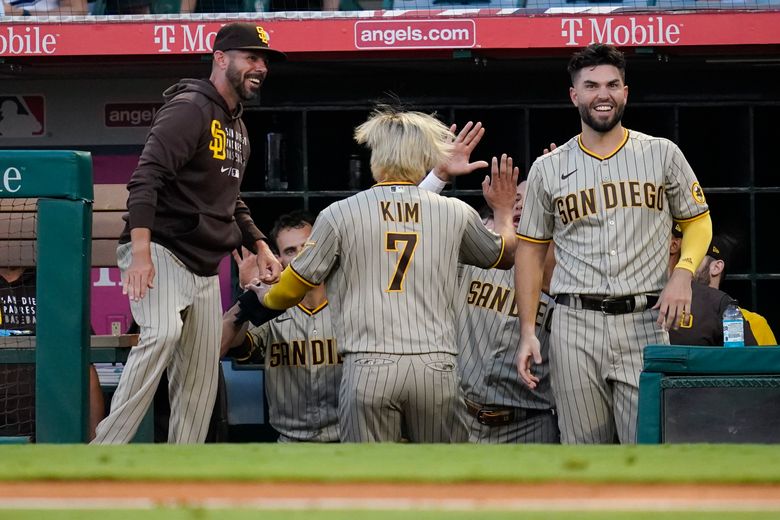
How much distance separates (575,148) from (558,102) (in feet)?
10.9

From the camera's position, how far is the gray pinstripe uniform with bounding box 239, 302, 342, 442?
5.44 m

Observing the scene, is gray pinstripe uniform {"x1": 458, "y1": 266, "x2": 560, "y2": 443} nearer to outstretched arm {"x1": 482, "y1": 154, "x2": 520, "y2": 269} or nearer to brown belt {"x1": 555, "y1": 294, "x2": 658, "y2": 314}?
outstretched arm {"x1": 482, "y1": 154, "x2": 520, "y2": 269}

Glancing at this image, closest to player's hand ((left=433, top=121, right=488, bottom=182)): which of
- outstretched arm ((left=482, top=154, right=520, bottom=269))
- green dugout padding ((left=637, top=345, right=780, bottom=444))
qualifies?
outstretched arm ((left=482, top=154, right=520, bottom=269))

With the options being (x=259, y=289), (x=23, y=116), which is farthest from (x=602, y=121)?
(x=23, y=116)

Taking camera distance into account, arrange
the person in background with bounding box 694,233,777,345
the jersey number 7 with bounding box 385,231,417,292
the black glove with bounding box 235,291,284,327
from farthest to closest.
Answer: the person in background with bounding box 694,233,777,345
the black glove with bounding box 235,291,284,327
the jersey number 7 with bounding box 385,231,417,292

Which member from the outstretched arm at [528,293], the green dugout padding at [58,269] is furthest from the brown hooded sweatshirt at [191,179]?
the outstretched arm at [528,293]

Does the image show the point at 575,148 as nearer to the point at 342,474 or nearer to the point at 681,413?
the point at 681,413

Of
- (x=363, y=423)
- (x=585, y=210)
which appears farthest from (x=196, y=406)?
(x=585, y=210)

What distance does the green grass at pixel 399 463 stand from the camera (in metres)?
2.76

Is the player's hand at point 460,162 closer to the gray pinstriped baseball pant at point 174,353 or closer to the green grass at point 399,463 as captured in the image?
the gray pinstriped baseball pant at point 174,353

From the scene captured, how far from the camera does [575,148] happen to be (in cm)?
461

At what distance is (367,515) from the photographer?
240 cm

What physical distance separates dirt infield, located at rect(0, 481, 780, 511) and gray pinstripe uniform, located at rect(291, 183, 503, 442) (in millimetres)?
1595

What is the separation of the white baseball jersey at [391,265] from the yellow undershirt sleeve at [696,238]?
2.63ft
